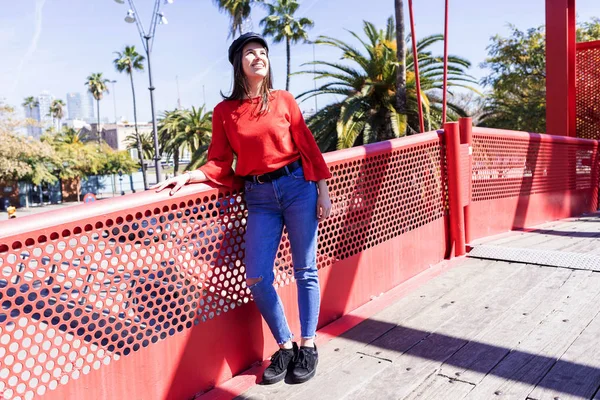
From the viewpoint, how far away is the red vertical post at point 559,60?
9328 millimetres

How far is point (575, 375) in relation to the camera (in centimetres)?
252

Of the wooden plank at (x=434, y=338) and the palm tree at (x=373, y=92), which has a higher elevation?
the palm tree at (x=373, y=92)

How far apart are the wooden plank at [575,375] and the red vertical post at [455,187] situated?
6.37 ft

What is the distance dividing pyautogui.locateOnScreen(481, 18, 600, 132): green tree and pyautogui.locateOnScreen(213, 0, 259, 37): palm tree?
16.2m

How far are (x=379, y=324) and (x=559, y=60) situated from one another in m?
8.40

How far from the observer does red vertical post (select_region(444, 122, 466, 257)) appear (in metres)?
4.75

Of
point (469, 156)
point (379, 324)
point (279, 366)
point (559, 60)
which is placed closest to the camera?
point (279, 366)

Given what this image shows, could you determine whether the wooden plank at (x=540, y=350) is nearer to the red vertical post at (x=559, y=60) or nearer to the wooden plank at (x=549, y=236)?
the wooden plank at (x=549, y=236)

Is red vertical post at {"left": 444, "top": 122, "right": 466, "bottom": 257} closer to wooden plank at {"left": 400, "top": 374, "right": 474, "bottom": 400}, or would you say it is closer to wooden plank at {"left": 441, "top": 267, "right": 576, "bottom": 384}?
wooden plank at {"left": 441, "top": 267, "right": 576, "bottom": 384}

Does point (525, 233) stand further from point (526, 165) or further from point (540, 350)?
point (540, 350)

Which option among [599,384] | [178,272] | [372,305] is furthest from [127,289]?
[599,384]

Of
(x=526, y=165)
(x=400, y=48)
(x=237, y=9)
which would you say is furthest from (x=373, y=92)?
(x=237, y=9)

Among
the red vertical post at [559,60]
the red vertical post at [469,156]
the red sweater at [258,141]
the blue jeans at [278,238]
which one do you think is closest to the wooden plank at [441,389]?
the blue jeans at [278,238]

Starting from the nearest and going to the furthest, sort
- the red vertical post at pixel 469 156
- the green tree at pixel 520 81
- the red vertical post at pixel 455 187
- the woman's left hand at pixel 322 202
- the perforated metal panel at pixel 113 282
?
the perforated metal panel at pixel 113 282
the woman's left hand at pixel 322 202
the red vertical post at pixel 455 187
the red vertical post at pixel 469 156
the green tree at pixel 520 81
